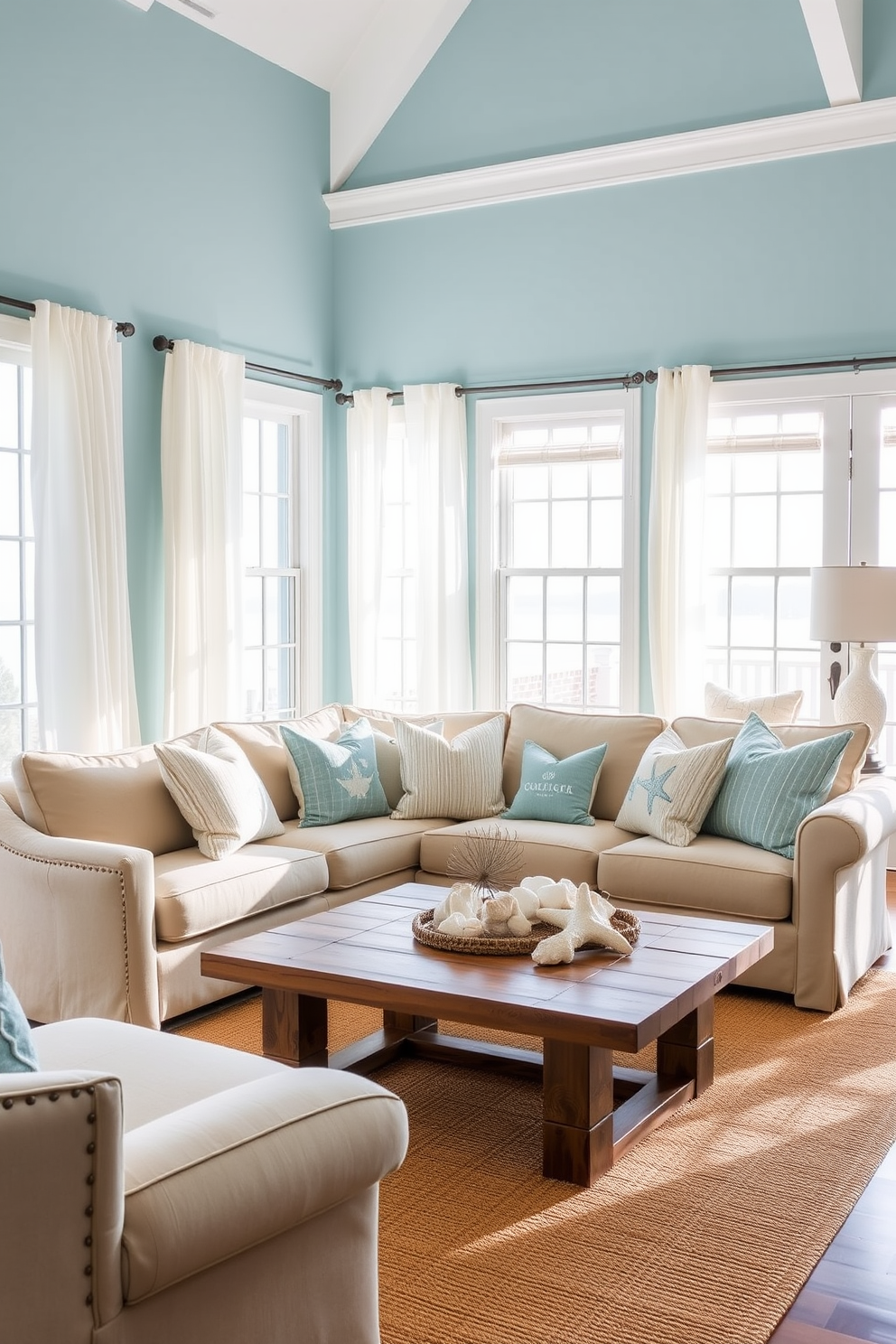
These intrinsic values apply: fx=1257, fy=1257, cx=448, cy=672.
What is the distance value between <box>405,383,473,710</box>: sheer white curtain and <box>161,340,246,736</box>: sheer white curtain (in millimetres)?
1066

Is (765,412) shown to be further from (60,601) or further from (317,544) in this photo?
(60,601)

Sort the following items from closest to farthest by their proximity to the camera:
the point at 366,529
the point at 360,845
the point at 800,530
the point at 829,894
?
the point at 829,894
the point at 360,845
the point at 800,530
the point at 366,529

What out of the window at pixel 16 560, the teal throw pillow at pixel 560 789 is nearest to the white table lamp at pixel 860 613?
the teal throw pillow at pixel 560 789

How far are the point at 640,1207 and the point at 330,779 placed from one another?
249 centimetres

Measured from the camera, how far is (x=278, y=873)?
4281mm

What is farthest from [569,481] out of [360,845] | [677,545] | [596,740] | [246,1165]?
[246,1165]

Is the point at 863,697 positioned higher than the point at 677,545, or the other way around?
the point at 677,545

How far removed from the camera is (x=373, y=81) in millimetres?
6805

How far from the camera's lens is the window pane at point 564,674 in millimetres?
6609

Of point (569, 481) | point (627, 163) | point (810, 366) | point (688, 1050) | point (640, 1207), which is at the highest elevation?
point (627, 163)

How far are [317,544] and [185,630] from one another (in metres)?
1.40

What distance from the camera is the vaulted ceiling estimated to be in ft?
20.0

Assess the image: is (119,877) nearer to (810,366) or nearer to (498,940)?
(498,940)

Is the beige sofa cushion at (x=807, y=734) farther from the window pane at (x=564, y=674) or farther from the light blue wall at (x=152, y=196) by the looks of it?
the light blue wall at (x=152, y=196)
